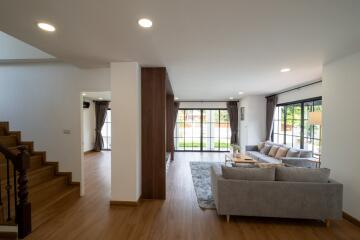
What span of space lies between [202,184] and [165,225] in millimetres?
1864

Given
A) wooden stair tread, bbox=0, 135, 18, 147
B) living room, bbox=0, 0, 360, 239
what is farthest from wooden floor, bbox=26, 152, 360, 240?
wooden stair tread, bbox=0, 135, 18, 147

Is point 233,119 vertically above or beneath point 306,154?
above

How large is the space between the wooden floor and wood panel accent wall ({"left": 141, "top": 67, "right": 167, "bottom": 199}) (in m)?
0.29

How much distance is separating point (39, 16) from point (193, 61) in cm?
212

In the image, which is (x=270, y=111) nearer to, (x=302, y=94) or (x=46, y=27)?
(x=302, y=94)

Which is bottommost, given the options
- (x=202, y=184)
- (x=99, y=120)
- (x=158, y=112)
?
(x=202, y=184)

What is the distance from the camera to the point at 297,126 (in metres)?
5.75

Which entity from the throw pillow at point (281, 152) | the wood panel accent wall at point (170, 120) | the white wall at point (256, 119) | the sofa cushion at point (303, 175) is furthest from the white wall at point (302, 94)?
the wood panel accent wall at point (170, 120)

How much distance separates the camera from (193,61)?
3.18m

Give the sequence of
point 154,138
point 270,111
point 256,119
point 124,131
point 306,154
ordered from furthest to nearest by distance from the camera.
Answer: point 256,119 < point 270,111 < point 306,154 < point 154,138 < point 124,131

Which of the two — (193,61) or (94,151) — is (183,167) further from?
(94,151)

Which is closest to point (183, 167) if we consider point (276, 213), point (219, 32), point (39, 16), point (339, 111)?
point (276, 213)

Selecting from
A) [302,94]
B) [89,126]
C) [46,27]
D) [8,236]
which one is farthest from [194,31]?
[89,126]

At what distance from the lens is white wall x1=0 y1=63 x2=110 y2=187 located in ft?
12.7
